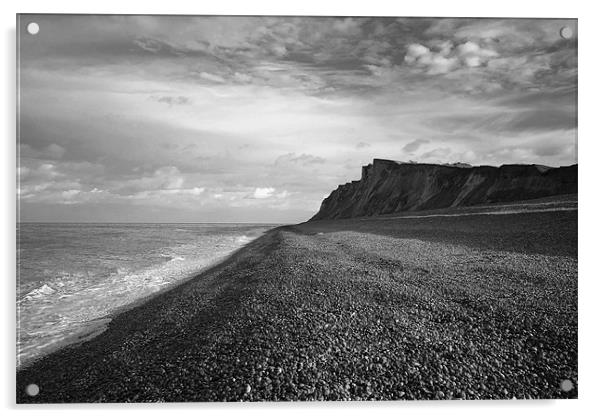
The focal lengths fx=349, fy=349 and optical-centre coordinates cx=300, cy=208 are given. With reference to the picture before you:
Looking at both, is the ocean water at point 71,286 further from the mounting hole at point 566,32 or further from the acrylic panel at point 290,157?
the mounting hole at point 566,32

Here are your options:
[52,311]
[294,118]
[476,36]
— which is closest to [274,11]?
[294,118]

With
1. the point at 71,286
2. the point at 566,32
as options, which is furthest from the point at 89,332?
the point at 566,32

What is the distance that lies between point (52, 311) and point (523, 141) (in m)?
16.2

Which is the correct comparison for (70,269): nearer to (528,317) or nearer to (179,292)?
(179,292)

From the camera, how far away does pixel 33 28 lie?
8.67 meters

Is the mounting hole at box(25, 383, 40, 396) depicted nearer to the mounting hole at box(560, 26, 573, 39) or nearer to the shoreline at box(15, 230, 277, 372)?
the shoreline at box(15, 230, 277, 372)

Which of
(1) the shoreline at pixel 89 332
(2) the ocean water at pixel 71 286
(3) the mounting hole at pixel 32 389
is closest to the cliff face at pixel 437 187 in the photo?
(2) the ocean water at pixel 71 286

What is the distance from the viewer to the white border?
24.1ft

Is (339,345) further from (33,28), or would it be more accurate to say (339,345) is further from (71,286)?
(71,286)

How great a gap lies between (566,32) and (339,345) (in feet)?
32.0

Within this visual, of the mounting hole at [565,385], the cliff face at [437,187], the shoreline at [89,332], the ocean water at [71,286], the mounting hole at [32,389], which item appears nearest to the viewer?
the mounting hole at [565,385]

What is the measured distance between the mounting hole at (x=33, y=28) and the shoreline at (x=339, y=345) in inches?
315
